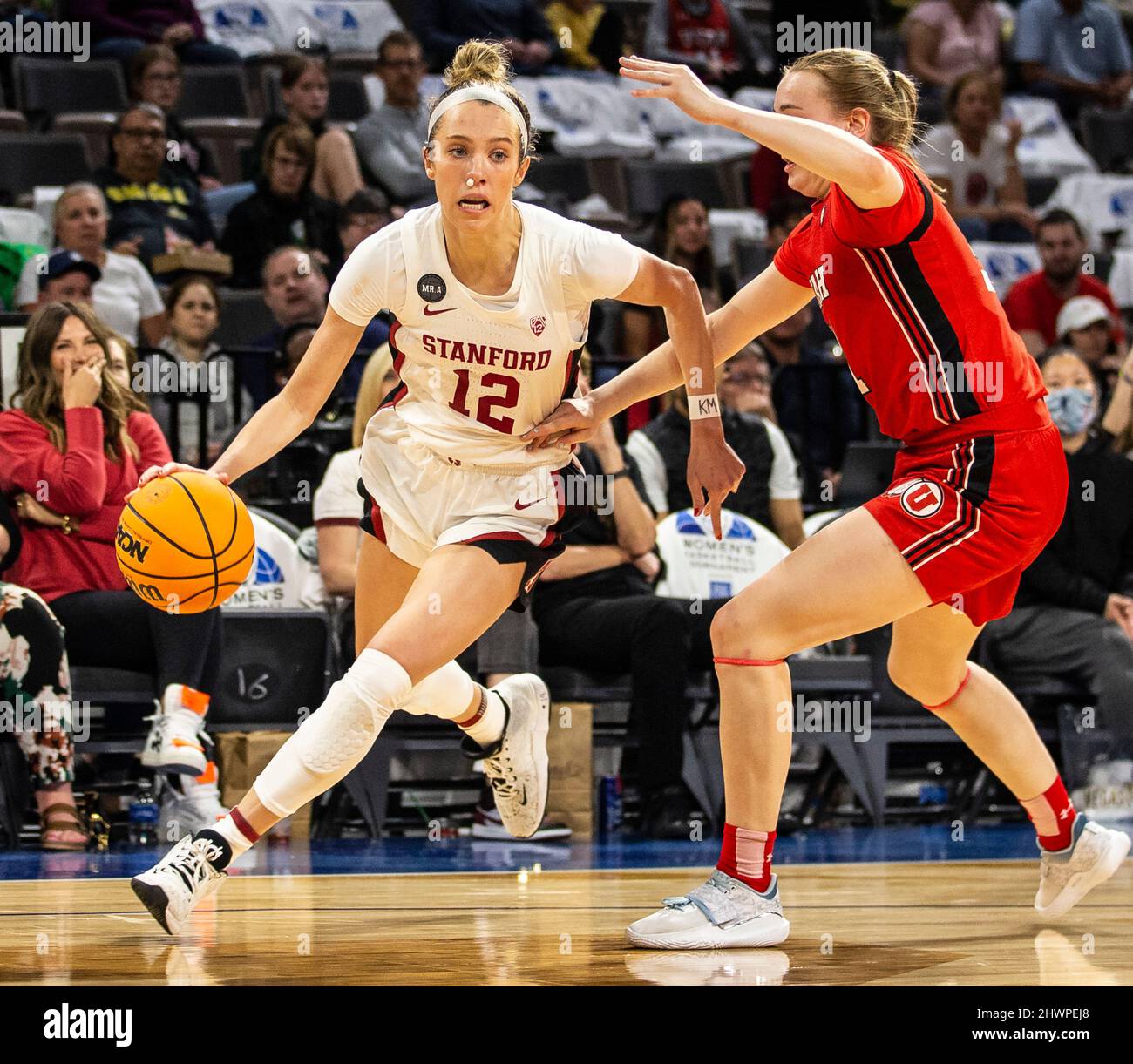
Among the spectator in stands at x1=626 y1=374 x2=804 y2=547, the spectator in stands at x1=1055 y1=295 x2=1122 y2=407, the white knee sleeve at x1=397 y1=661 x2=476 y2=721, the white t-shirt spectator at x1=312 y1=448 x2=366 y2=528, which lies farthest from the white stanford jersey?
the spectator in stands at x1=1055 y1=295 x2=1122 y2=407

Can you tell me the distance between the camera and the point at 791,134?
3125 millimetres

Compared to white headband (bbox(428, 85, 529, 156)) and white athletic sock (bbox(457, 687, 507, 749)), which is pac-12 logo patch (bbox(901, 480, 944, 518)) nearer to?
white headband (bbox(428, 85, 529, 156))

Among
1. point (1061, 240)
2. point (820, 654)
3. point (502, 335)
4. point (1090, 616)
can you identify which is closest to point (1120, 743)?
point (1090, 616)

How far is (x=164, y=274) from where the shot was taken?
307 inches

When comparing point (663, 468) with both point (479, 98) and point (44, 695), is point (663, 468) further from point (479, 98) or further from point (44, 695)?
point (479, 98)

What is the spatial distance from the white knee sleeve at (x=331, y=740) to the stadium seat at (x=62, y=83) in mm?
6828

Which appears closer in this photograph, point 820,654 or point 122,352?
point 122,352

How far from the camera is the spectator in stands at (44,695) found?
17.4ft

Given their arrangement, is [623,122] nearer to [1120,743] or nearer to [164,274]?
[164,274]

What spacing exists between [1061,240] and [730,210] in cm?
222

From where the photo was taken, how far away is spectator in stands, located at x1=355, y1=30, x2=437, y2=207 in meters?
9.11

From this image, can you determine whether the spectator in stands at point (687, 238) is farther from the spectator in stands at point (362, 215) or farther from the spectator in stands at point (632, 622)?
the spectator in stands at point (632, 622)

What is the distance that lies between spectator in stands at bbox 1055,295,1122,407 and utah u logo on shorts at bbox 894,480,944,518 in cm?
509

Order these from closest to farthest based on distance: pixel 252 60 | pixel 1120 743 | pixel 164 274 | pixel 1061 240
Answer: pixel 1120 743, pixel 164 274, pixel 1061 240, pixel 252 60
